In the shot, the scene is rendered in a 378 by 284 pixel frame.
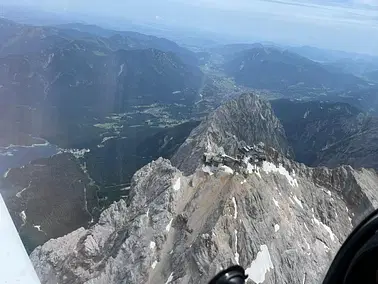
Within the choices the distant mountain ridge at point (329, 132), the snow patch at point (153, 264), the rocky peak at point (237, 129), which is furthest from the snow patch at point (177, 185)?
the distant mountain ridge at point (329, 132)

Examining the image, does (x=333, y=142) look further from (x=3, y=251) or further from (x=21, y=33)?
(x=3, y=251)

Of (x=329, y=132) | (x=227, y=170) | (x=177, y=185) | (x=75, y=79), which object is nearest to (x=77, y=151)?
(x=75, y=79)

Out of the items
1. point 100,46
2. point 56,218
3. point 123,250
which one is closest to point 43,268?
point 123,250

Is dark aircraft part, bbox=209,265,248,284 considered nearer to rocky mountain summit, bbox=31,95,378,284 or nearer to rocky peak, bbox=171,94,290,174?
rocky mountain summit, bbox=31,95,378,284

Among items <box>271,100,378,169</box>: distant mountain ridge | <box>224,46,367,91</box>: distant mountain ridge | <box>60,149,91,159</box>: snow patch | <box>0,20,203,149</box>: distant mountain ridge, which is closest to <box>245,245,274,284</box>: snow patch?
<box>271,100,378,169</box>: distant mountain ridge

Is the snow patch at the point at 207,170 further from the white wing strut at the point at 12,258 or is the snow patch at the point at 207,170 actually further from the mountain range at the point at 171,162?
the white wing strut at the point at 12,258

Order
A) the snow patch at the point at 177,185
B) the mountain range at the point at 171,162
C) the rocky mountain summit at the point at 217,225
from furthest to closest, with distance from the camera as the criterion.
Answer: the snow patch at the point at 177,185, the mountain range at the point at 171,162, the rocky mountain summit at the point at 217,225

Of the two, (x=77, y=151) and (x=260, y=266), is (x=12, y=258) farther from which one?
(x=77, y=151)
